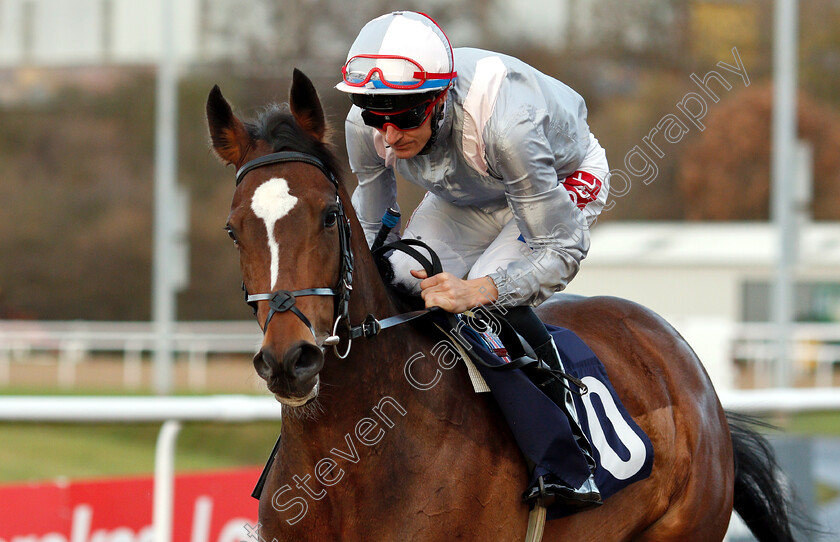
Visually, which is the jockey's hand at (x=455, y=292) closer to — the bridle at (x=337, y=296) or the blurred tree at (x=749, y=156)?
the bridle at (x=337, y=296)

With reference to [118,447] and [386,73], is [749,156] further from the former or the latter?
[386,73]

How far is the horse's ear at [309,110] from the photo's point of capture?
280 centimetres

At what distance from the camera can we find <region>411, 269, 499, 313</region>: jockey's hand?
9.87 ft

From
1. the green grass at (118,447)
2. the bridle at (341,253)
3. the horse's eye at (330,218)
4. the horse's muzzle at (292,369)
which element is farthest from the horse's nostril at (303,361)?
the green grass at (118,447)

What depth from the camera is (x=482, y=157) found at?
10.4 ft

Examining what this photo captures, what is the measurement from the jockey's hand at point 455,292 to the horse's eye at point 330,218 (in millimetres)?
460

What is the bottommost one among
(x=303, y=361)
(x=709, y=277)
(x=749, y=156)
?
(x=303, y=361)

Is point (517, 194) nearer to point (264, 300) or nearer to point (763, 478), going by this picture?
point (264, 300)

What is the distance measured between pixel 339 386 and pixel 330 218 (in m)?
0.45

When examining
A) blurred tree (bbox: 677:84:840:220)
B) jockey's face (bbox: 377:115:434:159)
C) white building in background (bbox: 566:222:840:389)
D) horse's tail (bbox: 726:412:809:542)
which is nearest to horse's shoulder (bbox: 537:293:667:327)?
horse's tail (bbox: 726:412:809:542)

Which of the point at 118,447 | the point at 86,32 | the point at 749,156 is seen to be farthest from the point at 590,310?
the point at 749,156

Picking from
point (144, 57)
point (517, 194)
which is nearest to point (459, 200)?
point (517, 194)

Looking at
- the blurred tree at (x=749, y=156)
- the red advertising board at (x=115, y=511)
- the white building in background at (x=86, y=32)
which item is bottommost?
the red advertising board at (x=115, y=511)

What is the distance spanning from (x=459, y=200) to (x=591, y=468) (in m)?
0.94
